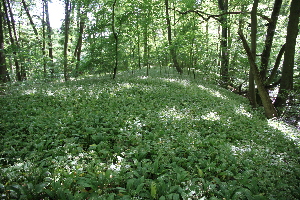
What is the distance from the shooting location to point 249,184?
12.6ft

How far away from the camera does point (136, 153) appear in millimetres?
4535

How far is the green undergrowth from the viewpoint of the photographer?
337 cm

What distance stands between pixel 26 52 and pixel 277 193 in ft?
55.4

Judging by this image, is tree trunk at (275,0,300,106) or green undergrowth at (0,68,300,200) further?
tree trunk at (275,0,300,106)

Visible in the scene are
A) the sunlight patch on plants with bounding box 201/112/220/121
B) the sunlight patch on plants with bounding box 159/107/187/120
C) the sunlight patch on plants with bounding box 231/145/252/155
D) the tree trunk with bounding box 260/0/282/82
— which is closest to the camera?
the sunlight patch on plants with bounding box 231/145/252/155

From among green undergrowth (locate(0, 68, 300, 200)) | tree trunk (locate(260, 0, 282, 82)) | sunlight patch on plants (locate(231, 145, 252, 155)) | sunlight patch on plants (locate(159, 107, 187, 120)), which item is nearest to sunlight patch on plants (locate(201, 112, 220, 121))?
green undergrowth (locate(0, 68, 300, 200))

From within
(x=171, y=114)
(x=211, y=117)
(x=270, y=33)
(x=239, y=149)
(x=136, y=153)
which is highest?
(x=270, y=33)

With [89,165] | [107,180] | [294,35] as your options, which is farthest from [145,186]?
[294,35]

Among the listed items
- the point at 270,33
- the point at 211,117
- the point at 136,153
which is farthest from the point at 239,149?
the point at 270,33

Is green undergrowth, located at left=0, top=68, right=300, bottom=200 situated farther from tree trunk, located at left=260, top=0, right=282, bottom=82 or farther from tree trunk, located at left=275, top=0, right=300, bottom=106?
tree trunk, located at left=260, top=0, right=282, bottom=82

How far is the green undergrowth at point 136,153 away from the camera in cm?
337

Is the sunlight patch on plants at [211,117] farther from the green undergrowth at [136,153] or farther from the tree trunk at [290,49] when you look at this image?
the tree trunk at [290,49]

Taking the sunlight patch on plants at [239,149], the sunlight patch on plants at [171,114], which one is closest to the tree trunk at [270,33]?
the sunlight patch on plants at [171,114]

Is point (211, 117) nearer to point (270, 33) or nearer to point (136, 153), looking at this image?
point (136, 153)
